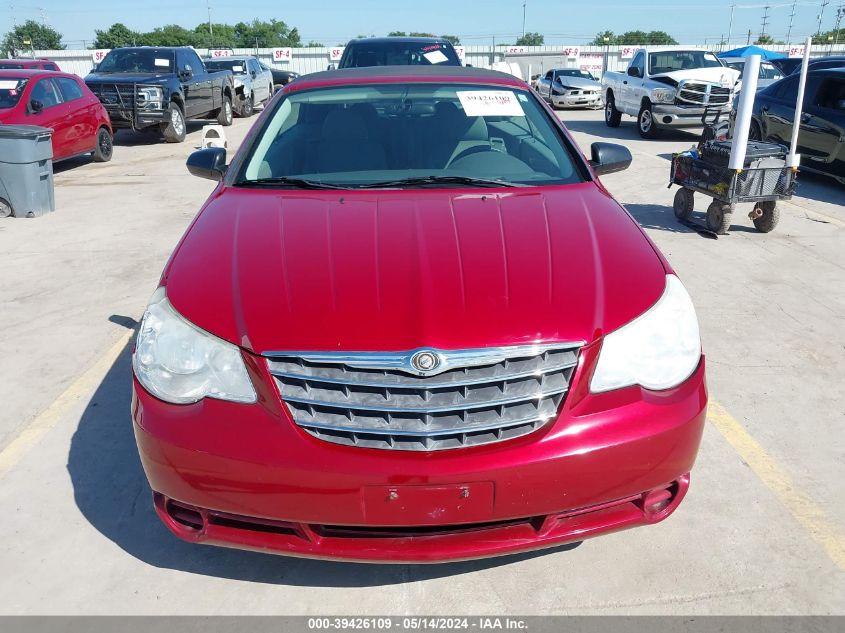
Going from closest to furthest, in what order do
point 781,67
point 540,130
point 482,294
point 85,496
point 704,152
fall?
1. point 482,294
2. point 85,496
3. point 540,130
4. point 704,152
5. point 781,67

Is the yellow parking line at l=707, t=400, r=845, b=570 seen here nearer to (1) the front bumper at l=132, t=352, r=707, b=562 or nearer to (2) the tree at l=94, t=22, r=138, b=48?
(1) the front bumper at l=132, t=352, r=707, b=562

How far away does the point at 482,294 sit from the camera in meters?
2.32

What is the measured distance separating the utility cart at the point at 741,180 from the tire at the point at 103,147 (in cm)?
973

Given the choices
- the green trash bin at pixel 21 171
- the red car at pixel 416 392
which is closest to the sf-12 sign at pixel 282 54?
the green trash bin at pixel 21 171

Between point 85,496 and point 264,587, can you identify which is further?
point 85,496

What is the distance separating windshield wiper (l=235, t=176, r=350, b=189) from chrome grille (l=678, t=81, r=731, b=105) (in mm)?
12665

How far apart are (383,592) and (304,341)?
0.96m

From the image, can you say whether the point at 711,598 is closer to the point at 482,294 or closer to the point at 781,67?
the point at 482,294

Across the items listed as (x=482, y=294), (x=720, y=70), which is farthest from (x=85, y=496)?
(x=720, y=70)

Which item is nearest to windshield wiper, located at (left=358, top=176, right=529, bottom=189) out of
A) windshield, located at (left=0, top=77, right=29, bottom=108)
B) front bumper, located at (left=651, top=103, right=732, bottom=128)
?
windshield, located at (left=0, top=77, right=29, bottom=108)

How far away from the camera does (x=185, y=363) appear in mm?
2299

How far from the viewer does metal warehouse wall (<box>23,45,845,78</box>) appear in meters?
34.8

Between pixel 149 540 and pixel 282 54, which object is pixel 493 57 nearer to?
pixel 282 54

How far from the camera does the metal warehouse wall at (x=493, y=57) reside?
34750 millimetres
